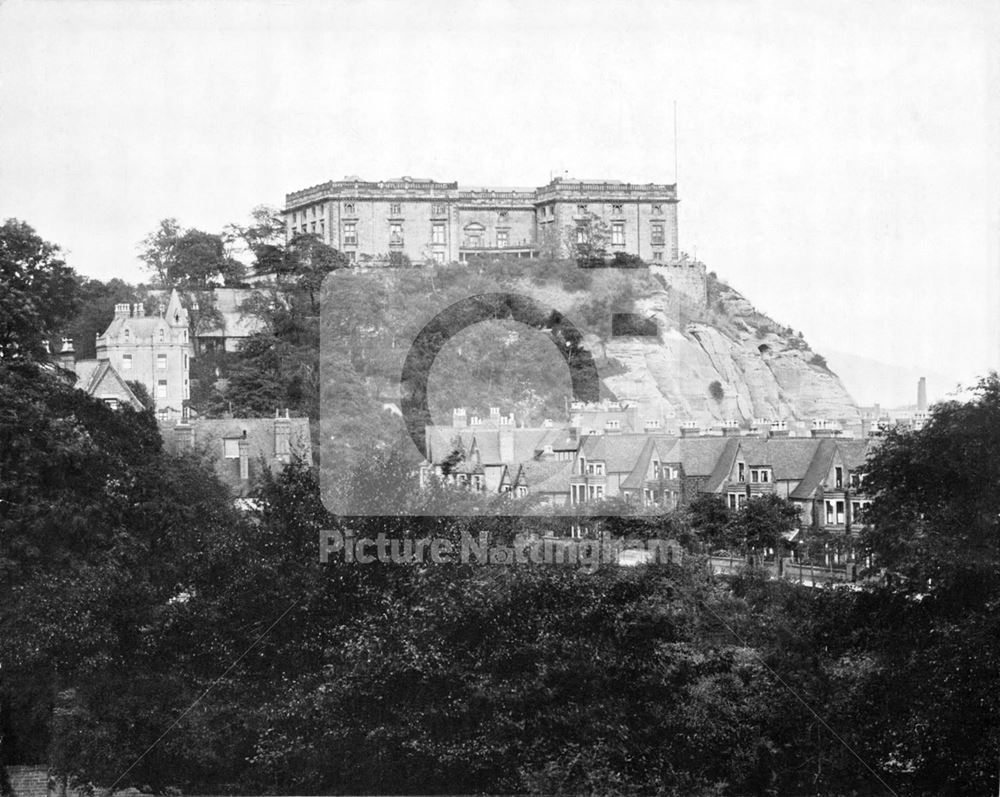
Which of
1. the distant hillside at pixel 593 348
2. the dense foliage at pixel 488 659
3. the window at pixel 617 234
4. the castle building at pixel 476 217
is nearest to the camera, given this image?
the dense foliage at pixel 488 659

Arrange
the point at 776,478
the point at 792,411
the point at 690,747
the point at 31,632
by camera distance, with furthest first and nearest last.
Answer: the point at 792,411, the point at 776,478, the point at 31,632, the point at 690,747

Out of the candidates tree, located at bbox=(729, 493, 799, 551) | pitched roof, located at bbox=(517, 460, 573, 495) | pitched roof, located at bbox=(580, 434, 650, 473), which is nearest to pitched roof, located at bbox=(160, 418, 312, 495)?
pitched roof, located at bbox=(517, 460, 573, 495)

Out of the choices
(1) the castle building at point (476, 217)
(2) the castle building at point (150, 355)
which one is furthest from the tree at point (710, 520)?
(2) the castle building at point (150, 355)

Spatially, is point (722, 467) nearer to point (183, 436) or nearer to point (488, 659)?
point (488, 659)

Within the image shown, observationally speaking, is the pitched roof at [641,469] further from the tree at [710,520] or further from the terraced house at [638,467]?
the tree at [710,520]

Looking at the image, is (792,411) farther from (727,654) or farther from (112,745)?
(112,745)

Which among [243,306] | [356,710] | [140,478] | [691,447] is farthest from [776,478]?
[243,306]

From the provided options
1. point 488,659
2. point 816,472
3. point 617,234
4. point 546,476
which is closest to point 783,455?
point 816,472
